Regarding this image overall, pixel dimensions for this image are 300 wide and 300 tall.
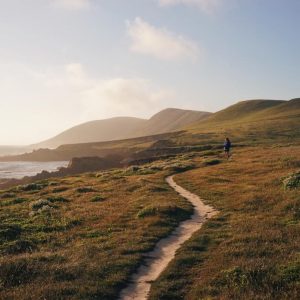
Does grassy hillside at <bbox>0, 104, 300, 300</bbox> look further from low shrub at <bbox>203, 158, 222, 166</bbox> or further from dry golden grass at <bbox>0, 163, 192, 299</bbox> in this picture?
low shrub at <bbox>203, 158, 222, 166</bbox>

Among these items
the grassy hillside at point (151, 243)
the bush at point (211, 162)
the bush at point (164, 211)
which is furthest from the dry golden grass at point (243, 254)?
the bush at point (211, 162)

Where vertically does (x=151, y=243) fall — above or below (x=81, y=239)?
below

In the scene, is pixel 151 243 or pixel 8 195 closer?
pixel 151 243

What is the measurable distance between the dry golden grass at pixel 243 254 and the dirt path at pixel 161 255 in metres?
0.44

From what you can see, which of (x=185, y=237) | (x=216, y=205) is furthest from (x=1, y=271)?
(x=216, y=205)

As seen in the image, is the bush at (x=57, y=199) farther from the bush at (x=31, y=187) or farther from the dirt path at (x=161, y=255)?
the bush at (x=31, y=187)

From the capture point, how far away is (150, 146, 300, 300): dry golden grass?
544 inches

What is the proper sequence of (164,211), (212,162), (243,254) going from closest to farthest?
(243,254), (164,211), (212,162)

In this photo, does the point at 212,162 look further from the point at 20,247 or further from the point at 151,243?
the point at 20,247

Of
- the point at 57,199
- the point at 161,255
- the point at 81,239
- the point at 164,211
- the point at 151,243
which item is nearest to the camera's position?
the point at 161,255

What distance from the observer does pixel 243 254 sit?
17.3 metres

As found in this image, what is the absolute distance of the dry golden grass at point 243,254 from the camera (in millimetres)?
13820

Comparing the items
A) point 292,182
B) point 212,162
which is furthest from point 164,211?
→ point 212,162

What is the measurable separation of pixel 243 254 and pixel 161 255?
10.8 ft
